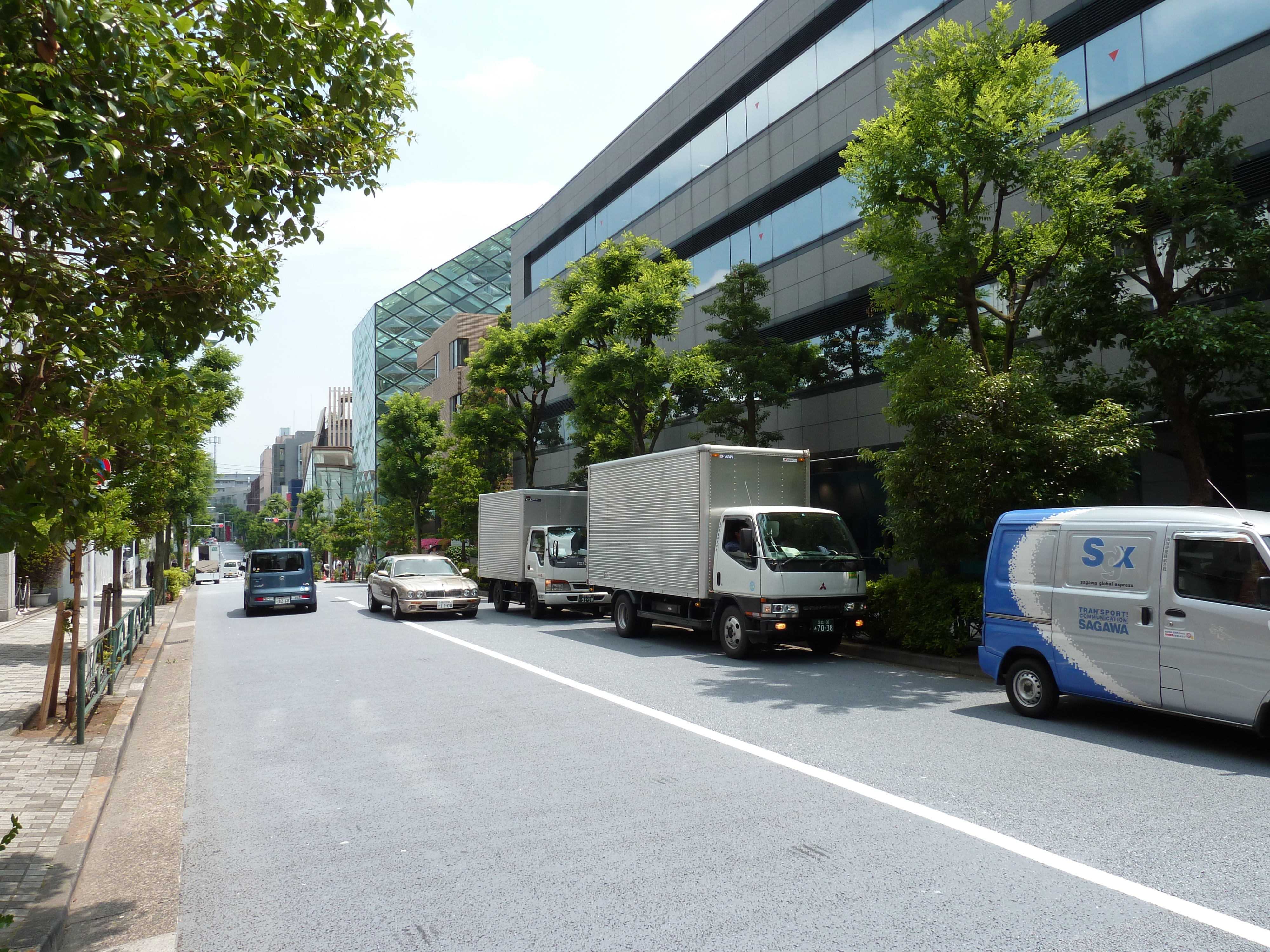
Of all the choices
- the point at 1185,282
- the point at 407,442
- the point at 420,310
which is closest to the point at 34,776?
the point at 1185,282

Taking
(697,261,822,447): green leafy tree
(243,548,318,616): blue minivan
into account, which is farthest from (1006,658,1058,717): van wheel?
(243,548,318,616): blue minivan

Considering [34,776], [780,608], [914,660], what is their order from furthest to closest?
[780,608] < [914,660] < [34,776]

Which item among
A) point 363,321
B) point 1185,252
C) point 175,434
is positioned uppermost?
point 363,321

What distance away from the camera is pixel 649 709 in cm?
929

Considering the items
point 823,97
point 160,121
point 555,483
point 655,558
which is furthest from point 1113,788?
point 555,483

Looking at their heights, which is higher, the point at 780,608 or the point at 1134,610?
the point at 1134,610

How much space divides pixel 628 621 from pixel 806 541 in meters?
4.37

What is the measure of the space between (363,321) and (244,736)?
3389 inches

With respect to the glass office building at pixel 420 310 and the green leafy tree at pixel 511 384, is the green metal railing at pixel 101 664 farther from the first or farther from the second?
the glass office building at pixel 420 310

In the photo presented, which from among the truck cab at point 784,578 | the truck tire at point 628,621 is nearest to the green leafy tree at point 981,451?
the truck cab at point 784,578

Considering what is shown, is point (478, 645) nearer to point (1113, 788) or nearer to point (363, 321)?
point (1113, 788)

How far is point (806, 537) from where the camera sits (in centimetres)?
1361

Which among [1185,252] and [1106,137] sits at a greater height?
[1106,137]

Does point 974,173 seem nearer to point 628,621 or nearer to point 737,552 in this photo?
point 737,552
